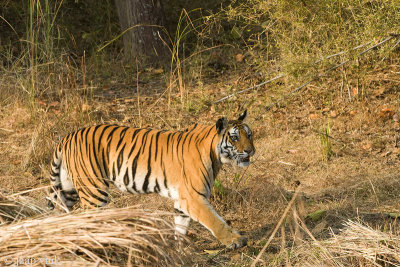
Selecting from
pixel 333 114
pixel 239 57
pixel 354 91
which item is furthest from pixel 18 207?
pixel 239 57

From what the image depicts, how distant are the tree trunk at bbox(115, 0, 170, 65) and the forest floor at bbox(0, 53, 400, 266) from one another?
536 mm

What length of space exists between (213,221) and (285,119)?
3.38 metres

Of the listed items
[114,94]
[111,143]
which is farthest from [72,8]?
[111,143]

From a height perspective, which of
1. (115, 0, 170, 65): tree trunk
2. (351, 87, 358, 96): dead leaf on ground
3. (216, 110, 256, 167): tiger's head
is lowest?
(351, 87, 358, 96): dead leaf on ground

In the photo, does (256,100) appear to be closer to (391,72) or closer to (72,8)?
(391,72)

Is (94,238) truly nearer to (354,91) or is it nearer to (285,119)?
(285,119)

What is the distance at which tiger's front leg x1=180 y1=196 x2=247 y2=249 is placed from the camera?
4684 mm

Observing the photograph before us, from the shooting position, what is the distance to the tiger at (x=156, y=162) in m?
4.92

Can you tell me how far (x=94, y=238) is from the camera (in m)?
2.96

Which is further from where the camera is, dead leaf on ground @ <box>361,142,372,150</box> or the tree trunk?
the tree trunk

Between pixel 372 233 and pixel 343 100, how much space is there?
14.1ft

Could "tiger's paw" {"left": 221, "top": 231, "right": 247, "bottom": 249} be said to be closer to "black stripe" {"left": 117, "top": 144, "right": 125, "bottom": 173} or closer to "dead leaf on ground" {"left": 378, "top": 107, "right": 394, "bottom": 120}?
"black stripe" {"left": 117, "top": 144, "right": 125, "bottom": 173}

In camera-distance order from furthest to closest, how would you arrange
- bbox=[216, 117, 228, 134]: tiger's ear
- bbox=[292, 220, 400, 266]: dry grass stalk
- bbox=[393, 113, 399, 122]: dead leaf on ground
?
bbox=[393, 113, 399, 122]: dead leaf on ground, bbox=[216, 117, 228, 134]: tiger's ear, bbox=[292, 220, 400, 266]: dry grass stalk

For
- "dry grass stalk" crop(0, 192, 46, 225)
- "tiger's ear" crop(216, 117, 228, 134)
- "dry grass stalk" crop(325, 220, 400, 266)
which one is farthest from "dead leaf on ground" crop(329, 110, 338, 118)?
"dry grass stalk" crop(0, 192, 46, 225)
